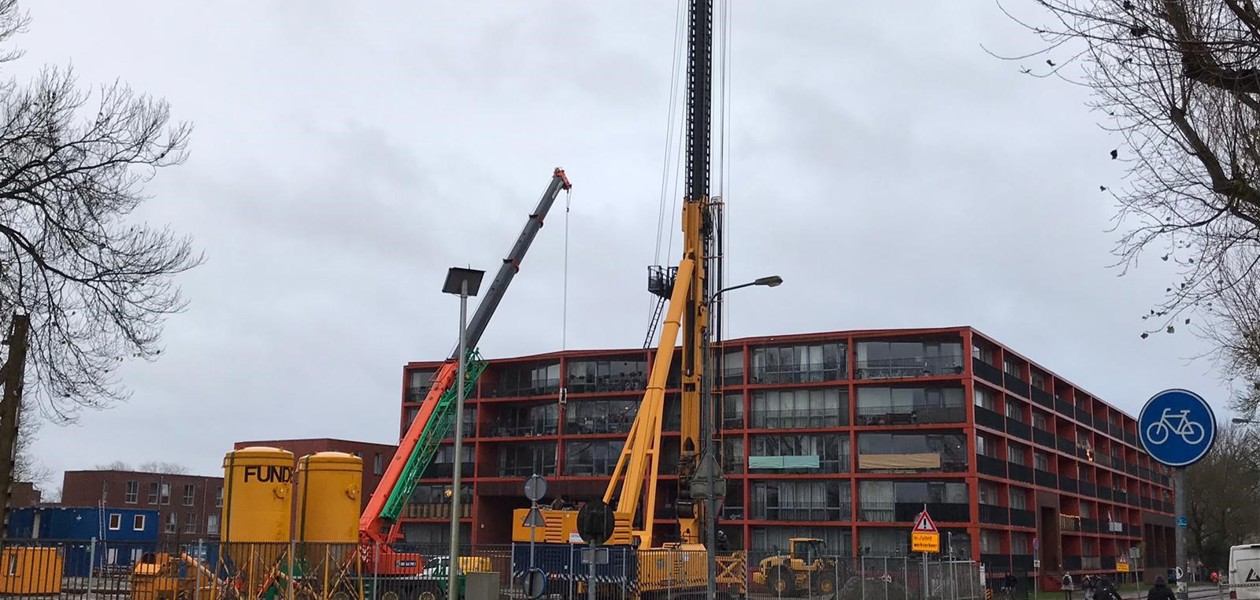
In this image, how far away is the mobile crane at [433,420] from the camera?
36.3 meters

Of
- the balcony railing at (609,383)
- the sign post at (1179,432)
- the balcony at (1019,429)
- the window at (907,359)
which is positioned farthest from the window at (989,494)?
the sign post at (1179,432)

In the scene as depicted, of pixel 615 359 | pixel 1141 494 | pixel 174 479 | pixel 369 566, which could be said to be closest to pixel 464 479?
pixel 615 359

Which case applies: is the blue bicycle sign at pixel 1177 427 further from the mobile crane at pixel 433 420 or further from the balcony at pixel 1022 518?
the balcony at pixel 1022 518

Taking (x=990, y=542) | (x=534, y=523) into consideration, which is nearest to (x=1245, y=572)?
(x=534, y=523)

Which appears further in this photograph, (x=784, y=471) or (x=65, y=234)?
(x=784, y=471)

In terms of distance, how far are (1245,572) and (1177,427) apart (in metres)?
27.7

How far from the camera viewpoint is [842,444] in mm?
63531

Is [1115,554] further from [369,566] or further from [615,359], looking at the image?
[369,566]

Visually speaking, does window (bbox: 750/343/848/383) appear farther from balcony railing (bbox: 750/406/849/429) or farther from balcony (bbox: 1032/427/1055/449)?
balcony (bbox: 1032/427/1055/449)

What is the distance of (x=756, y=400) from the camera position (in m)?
66.8

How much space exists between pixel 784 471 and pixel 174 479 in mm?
55549

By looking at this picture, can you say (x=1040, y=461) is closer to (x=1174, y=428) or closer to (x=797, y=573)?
(x=797, y=573)

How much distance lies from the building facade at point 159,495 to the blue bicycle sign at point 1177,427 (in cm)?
8935

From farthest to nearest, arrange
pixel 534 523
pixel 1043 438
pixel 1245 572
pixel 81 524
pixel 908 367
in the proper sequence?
pixel 1043 438
pixel 908 367
pixel 81 524
pixel 1245 572
pixel 534 523
